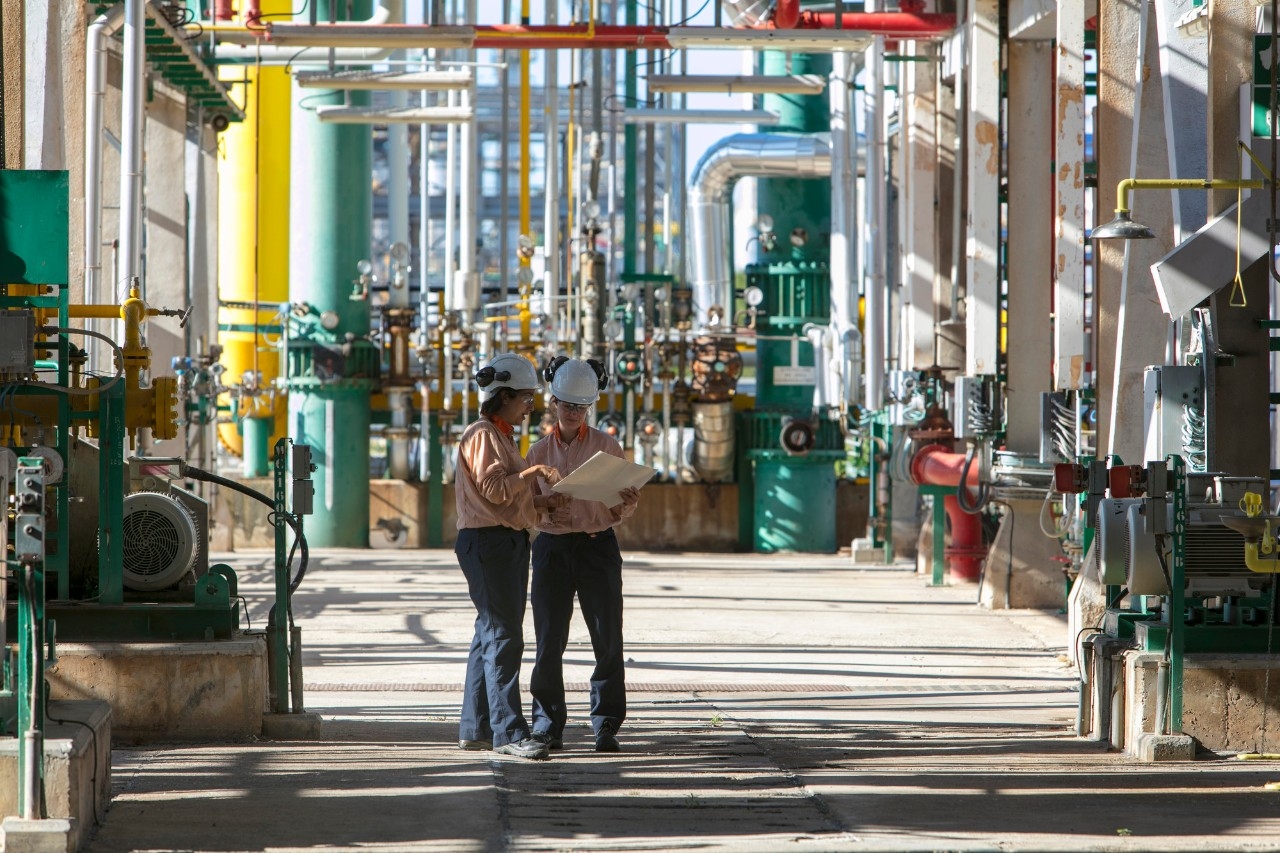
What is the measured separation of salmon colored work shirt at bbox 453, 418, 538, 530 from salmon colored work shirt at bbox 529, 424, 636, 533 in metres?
0.16

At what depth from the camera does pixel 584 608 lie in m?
6.95

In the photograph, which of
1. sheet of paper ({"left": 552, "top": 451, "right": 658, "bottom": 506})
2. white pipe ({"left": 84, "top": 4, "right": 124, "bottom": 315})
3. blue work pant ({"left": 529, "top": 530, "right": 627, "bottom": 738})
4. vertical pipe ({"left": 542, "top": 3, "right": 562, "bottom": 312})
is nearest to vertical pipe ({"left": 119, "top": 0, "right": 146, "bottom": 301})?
white pipe ({"left": 84, "top": 4, "right": 124, "bottom": 315})

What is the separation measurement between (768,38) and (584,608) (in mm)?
6913

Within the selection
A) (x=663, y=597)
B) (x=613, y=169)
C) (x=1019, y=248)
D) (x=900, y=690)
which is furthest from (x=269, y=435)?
(x=900, y=690)

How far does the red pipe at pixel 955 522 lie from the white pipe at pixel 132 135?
273 inches

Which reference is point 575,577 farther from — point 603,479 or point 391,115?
point 391,115

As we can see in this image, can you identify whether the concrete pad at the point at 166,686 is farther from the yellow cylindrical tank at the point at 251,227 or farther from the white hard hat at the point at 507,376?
the yellow cylindrical tank at the point at 251,227

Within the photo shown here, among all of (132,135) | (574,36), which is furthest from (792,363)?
(132,135)

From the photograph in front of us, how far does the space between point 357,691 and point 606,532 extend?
256cm

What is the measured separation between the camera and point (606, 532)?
6.98m

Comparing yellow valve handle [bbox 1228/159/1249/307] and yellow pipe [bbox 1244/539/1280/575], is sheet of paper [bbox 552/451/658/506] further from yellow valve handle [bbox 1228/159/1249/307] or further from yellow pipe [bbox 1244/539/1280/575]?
yellow valve handle [bbox 1228/159/1249/307]

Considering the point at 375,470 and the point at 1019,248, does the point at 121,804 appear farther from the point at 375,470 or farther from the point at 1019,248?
the point at 375,470

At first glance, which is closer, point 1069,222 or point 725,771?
point 725,771

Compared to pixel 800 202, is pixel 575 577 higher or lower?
lower
